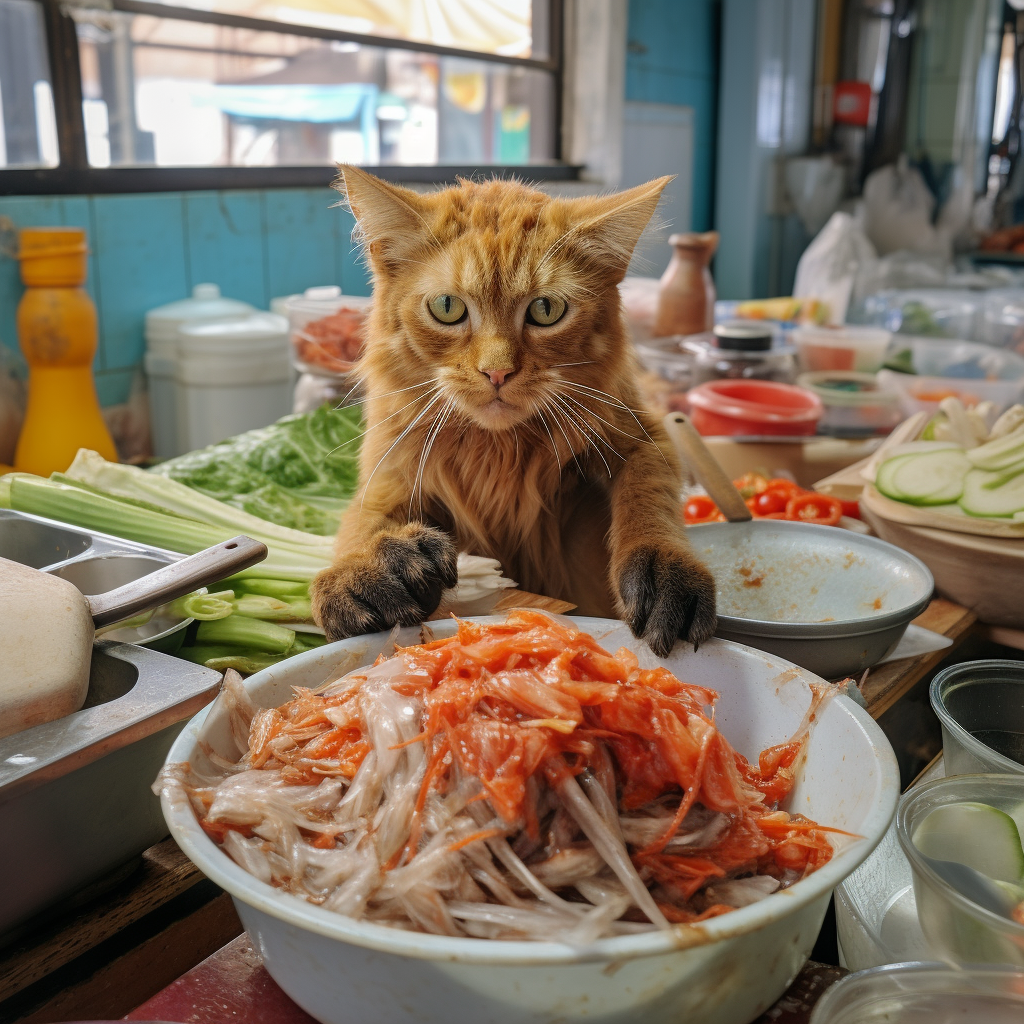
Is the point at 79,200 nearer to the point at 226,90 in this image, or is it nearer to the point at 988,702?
the point at 226,90

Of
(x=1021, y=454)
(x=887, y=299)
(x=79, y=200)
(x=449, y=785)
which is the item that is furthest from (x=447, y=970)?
(x=887, y=299)

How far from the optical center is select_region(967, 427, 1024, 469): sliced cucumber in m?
1.75

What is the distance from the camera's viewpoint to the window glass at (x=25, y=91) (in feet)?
8.71

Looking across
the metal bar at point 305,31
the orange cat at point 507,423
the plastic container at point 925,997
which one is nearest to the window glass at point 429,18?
the metal bar at point 305,31

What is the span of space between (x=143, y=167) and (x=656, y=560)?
2515 millimetres

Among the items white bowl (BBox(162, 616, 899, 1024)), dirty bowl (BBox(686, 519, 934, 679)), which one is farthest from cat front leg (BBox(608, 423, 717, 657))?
white bowl (BBox(162, 616, 899, 1024))

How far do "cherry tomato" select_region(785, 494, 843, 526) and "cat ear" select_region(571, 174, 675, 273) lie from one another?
0.81 metres

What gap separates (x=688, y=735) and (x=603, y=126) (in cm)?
418

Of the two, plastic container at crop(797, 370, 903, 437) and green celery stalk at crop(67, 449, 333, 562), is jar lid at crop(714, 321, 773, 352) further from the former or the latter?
green celery stalk at crop(67, 449, 333, 562)

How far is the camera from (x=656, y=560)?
1.26 metres

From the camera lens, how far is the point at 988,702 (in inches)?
48.3

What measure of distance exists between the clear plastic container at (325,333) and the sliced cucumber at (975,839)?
2.09 meters

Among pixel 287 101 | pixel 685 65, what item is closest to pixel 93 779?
pixel 287 101

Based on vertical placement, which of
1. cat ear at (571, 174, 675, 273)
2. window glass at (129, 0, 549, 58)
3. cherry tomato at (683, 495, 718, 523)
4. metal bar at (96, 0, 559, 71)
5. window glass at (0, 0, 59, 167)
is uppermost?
window glass at (129, 0, 549, 58)
